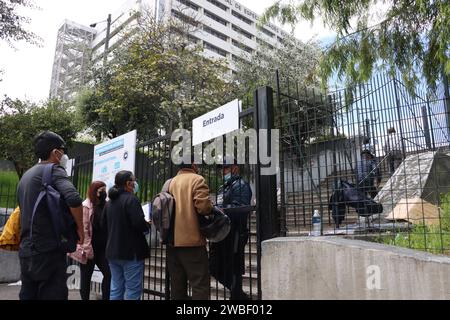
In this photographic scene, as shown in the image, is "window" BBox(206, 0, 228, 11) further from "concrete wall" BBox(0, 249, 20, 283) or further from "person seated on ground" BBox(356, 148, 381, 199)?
"person seated on ground" BBox(356, 148, 381, 199)

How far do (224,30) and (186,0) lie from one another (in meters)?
9.06

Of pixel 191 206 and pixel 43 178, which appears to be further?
pixel 191 206

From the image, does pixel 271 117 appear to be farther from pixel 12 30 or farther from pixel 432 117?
pixel 12 30

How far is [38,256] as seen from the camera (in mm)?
3230

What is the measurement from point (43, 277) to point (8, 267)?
613 cm

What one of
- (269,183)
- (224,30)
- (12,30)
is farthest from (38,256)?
(224,30)

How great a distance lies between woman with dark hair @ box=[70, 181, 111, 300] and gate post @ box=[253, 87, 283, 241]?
2182 millimetres

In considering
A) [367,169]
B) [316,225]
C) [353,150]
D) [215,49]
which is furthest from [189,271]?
[215,49]

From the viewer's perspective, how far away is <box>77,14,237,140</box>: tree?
14.5 m

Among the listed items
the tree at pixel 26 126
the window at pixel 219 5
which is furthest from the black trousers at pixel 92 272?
the window at pixel 219 5

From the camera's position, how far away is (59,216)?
10.9 ft

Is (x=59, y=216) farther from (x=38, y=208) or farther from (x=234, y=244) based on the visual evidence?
(x=234, y=244)

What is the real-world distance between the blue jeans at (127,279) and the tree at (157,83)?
9.23m

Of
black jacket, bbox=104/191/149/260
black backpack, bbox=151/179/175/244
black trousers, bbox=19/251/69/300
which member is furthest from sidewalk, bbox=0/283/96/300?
black trousers, bbox=19/251/69/300
